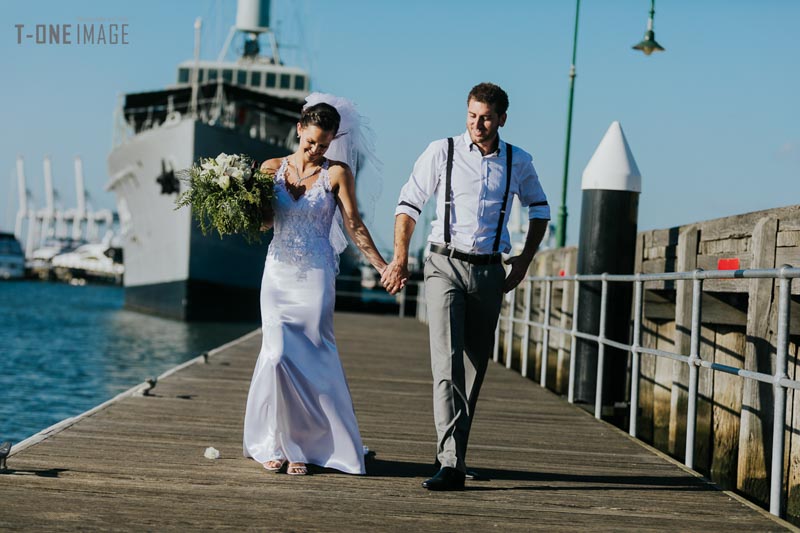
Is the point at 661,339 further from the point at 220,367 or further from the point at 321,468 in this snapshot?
the point at 321,468

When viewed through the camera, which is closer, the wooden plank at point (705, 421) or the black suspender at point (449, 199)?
the black suspender at point (449, 199)

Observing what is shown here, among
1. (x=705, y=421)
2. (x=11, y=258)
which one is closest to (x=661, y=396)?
(x=705, y=421)

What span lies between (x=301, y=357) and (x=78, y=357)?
17840mm

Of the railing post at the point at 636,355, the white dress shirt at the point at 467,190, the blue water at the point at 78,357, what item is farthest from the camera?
the blue water at the point at 78,357

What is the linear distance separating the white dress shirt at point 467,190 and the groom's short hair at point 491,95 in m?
0.19

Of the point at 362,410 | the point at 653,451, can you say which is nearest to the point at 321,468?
the point at 653,451

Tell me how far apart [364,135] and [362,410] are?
264 cm

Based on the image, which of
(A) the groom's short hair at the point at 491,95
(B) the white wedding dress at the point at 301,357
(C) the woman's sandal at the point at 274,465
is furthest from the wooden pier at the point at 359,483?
(A) the groom's short hair at the point at 491,95

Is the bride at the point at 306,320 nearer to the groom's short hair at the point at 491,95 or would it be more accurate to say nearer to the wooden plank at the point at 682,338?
the groom's short hair at the point at 491,95

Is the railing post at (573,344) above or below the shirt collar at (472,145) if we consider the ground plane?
below

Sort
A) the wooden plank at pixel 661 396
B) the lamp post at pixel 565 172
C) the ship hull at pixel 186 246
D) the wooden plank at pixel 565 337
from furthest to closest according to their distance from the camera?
1. the ship hull at pixel 186 246
2. the lamp post at pixel 565 172
3. the wooden plank at pixel 565 337
4. the wooden plank at pixel 661 396

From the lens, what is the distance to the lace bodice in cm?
492

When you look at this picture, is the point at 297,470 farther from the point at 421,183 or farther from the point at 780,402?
the point at 780,402

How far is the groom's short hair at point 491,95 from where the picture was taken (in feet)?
14.6
